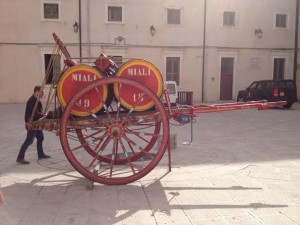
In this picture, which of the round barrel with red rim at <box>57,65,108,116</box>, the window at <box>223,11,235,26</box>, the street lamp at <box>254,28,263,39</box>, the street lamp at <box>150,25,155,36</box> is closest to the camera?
the round barrel with red rim at <box>57,65,108,116</box>

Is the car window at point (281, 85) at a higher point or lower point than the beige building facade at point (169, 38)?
lower

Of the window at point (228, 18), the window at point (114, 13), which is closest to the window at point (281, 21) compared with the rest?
the window at point (228, 18)

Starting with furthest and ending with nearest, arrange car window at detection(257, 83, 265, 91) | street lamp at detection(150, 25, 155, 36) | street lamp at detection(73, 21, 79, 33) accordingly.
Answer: street lamp at detection(150, 25, 155, 36) < street lamp at detection(73, 21, 79, 33) < car window at detection(257, 83, 265, 91)

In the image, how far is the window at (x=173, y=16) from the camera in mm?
21875

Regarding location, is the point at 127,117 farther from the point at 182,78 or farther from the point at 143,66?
the point at 182,78

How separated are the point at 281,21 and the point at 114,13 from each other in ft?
38.2

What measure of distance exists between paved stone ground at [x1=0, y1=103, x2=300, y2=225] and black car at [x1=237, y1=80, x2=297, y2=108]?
10.2 m

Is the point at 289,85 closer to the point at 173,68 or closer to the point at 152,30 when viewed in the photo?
the point at 173,68

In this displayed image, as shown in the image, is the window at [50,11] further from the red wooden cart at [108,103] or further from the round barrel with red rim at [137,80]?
the round barrel with red rim at [137,80]

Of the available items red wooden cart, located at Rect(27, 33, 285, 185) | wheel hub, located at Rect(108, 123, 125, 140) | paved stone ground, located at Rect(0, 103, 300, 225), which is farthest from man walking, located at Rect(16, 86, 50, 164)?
wheel hub, located at Rect(108, 123, 125, 140)

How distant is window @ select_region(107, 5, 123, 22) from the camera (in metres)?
21.2

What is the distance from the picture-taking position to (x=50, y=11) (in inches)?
813

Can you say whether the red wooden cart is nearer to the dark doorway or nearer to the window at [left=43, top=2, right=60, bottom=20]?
the window at [left=43, top=2, right=60, bottom=20]

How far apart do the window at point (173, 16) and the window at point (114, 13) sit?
3116mm
